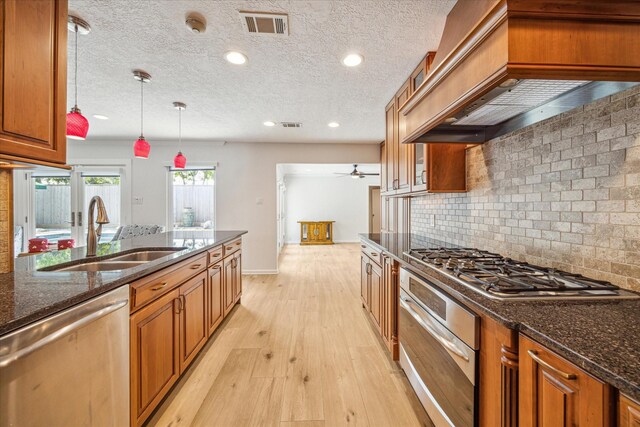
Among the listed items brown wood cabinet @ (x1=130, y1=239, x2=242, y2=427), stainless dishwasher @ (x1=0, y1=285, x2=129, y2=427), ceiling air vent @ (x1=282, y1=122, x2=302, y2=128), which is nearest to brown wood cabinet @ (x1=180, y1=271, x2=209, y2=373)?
brown wood cabinet @ (x1=130, y1=239, x2=242, y2=427)

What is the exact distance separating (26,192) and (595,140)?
7517 mm

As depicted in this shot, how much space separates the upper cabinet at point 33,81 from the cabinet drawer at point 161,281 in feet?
2.29

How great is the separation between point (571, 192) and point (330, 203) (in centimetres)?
757

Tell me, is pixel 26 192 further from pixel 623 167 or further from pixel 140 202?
pixel 623 167

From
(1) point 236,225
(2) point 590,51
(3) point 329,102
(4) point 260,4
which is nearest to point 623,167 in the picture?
(2) point 590,51

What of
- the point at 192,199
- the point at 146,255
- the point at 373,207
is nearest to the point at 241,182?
the point at 192,199

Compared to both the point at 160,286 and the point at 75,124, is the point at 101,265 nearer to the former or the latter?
the point at 160,286

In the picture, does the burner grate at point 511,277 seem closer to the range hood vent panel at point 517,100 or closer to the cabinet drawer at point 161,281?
the range hood vent panel at point 517,100

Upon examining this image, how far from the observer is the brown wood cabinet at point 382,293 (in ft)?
6.57

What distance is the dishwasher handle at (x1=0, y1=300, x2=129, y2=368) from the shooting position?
0.78 meters

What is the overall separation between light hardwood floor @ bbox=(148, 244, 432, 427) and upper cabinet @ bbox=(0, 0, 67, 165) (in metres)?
1.57

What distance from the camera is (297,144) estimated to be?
511cm

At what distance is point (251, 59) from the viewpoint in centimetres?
221

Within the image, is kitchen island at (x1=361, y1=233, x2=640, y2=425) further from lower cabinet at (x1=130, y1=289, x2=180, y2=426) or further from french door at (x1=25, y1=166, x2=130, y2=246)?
french door at (x1=25, y1=166, x2=130, y2=246)
